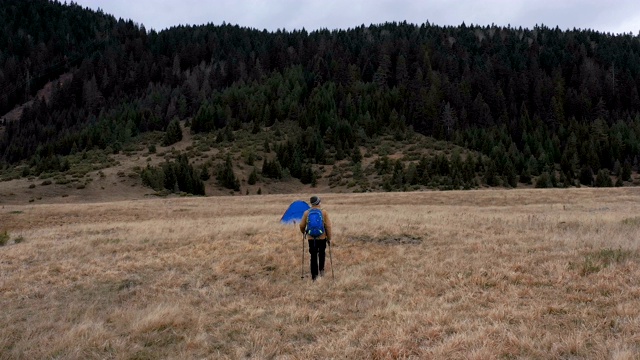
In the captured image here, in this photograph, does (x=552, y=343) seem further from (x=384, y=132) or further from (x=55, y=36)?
(x=55, y=36)

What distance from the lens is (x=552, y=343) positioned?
6414 millimetres

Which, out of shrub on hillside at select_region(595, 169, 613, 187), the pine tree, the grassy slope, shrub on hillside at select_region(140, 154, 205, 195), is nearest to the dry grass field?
the grassy slope

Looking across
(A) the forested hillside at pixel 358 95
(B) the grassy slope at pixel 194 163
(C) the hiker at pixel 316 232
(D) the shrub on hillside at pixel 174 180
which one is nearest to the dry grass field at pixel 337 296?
(C) the hiker at pixel 316 232

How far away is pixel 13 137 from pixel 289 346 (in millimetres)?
145523

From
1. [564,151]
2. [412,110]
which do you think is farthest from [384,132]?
[564,151]

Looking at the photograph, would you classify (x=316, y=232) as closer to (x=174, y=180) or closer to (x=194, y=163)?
(x=174, y=180)

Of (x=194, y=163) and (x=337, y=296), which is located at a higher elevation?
(x=194, y=163)

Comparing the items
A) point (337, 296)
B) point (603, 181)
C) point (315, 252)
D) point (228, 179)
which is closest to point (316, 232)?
point (315, 252)

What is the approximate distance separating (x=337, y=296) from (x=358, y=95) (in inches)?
4394

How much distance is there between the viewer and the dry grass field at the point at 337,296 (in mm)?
6836

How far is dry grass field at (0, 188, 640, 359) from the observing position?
684cm

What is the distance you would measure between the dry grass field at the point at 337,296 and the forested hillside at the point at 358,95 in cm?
5488

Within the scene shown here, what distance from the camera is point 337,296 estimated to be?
9.98 m

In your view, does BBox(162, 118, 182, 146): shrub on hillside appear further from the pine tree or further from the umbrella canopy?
the umbrella canopy
